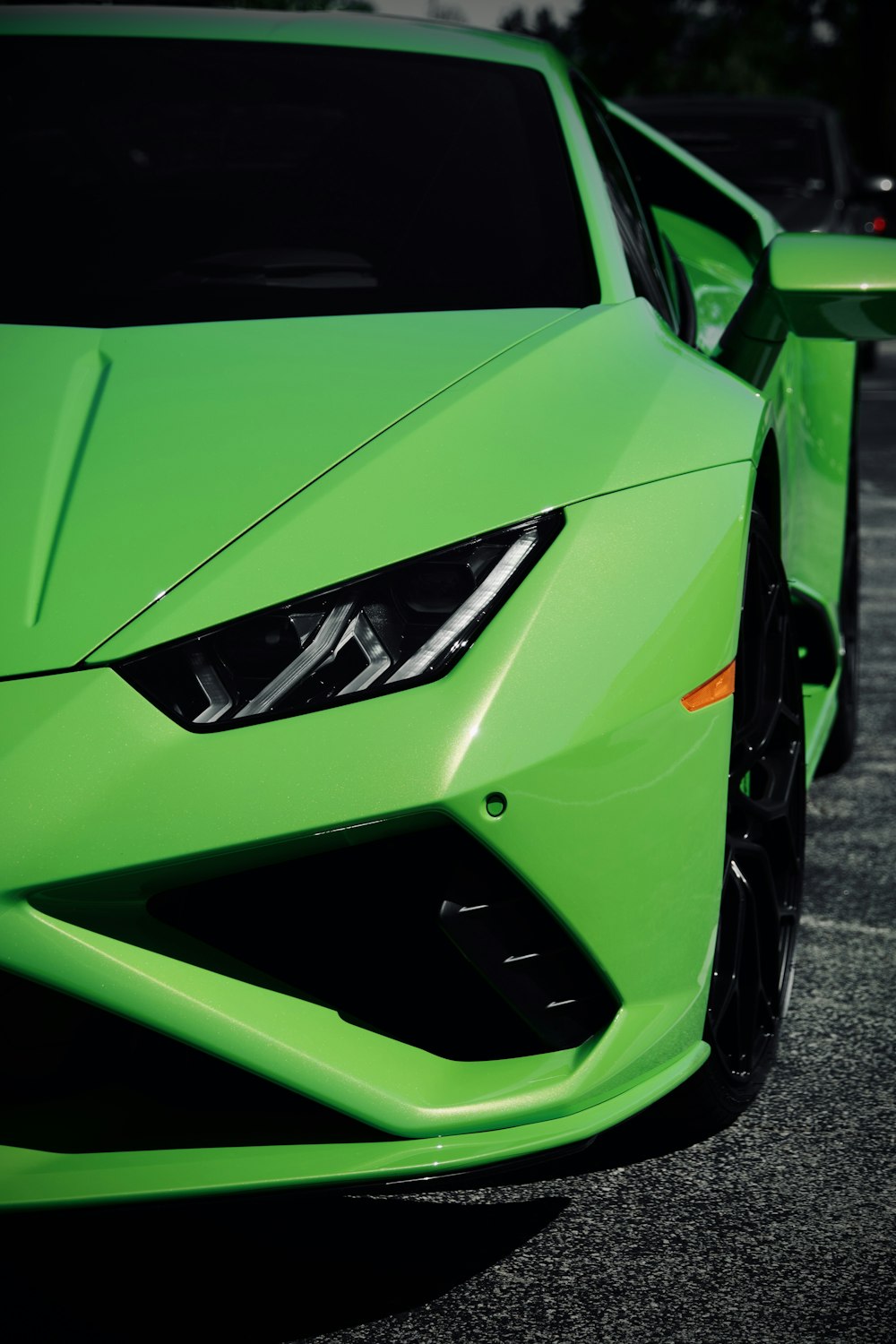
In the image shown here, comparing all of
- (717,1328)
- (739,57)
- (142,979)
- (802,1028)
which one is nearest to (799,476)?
(802,1028)

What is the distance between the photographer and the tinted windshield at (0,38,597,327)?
2.35 m

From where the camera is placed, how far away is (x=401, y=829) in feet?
5.11

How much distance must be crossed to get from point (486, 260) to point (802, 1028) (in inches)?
47.6

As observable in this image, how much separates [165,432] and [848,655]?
2.10 m

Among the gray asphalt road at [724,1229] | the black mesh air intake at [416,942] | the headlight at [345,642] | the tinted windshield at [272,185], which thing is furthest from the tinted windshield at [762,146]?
the black mesh air intake at [416,942]

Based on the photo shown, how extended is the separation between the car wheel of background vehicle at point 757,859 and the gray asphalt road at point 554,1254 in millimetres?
106

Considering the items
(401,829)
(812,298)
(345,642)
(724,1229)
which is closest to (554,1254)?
(724,1229)

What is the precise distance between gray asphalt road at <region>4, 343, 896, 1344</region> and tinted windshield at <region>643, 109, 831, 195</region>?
7681 millimetres

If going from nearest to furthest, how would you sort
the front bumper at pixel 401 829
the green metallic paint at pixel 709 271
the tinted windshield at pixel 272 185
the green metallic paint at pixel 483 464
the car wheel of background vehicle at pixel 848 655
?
the front bumper at pixel 401 829 < the green metallic paint at pixel 483 464 < the tinted windshield at pixel 272 185 < the green metallic paint at pixel 709 271 < the car wheel of background vehicle at pixel 848 655

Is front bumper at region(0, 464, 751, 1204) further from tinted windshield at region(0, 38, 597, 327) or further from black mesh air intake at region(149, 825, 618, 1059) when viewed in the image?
tinted windshield at region(0, 38, 597, 327)

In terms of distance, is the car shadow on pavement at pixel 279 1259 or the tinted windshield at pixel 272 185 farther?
the tinted windshield at pixel 272 185

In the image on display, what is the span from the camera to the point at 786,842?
7.44 feet

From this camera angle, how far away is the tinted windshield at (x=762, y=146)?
924 centimetres

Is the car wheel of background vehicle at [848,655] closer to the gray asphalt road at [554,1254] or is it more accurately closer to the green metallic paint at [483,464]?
the gray asphalt road at [554,1254]
